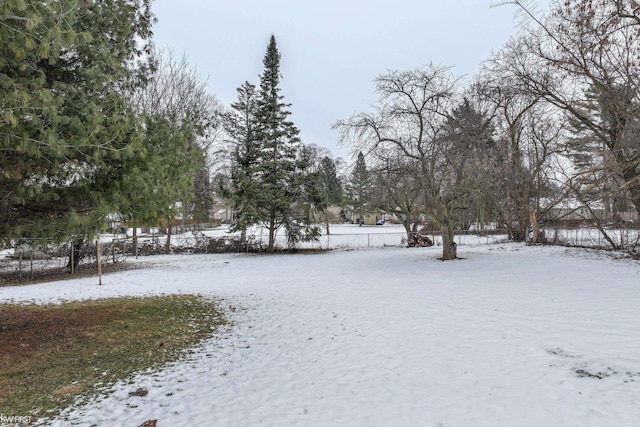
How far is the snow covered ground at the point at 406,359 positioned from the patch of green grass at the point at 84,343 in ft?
1.37

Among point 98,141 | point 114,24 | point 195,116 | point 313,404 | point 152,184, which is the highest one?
point 114,24

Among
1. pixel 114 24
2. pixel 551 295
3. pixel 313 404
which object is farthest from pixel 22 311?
pixel 551 295

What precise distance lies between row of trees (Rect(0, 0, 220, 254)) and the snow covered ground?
8.05 ft

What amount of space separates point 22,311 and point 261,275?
6787 mm

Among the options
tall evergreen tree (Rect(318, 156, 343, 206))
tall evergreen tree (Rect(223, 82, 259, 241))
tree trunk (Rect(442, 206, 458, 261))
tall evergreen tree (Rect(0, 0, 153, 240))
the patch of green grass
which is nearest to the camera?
tall evergreen tree (Rect(0, 0, 153, 240))

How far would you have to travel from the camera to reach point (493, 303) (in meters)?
7.52

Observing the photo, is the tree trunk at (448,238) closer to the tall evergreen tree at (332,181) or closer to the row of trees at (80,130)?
the row of trees at (80,130)

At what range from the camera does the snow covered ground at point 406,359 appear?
10.5 ft

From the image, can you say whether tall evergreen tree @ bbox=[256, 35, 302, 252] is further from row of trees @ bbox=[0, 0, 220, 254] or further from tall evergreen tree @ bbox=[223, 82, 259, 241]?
row of trees @ bbox=[0, 0, 220, 254]

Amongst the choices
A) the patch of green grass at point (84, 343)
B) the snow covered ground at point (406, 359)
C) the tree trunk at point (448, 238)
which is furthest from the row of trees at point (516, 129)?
the patch of green grass at point (84, 343)

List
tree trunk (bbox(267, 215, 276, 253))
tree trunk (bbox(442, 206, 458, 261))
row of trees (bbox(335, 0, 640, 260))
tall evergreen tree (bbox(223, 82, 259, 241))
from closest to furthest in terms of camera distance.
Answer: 1. row of trees (bbox(335, 0, 640, 260))
2. tree trunk (bbox(442, 206, 458, 261))
3. tall evergreen tree (bbox(223, 82, 259, 241))
4. tree trunk (bbox(267, 215, 276, 253))

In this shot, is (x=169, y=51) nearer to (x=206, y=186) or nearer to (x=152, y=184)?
(x=206, y=186)

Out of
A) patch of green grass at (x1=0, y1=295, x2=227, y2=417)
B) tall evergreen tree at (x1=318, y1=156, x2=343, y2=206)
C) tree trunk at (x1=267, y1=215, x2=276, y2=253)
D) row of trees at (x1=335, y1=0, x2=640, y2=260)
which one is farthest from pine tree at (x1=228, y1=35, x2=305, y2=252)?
tall evergreen tree at (x1=318, y1=156, x2=343, y2=206)

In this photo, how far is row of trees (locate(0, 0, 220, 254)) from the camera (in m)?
3.21
